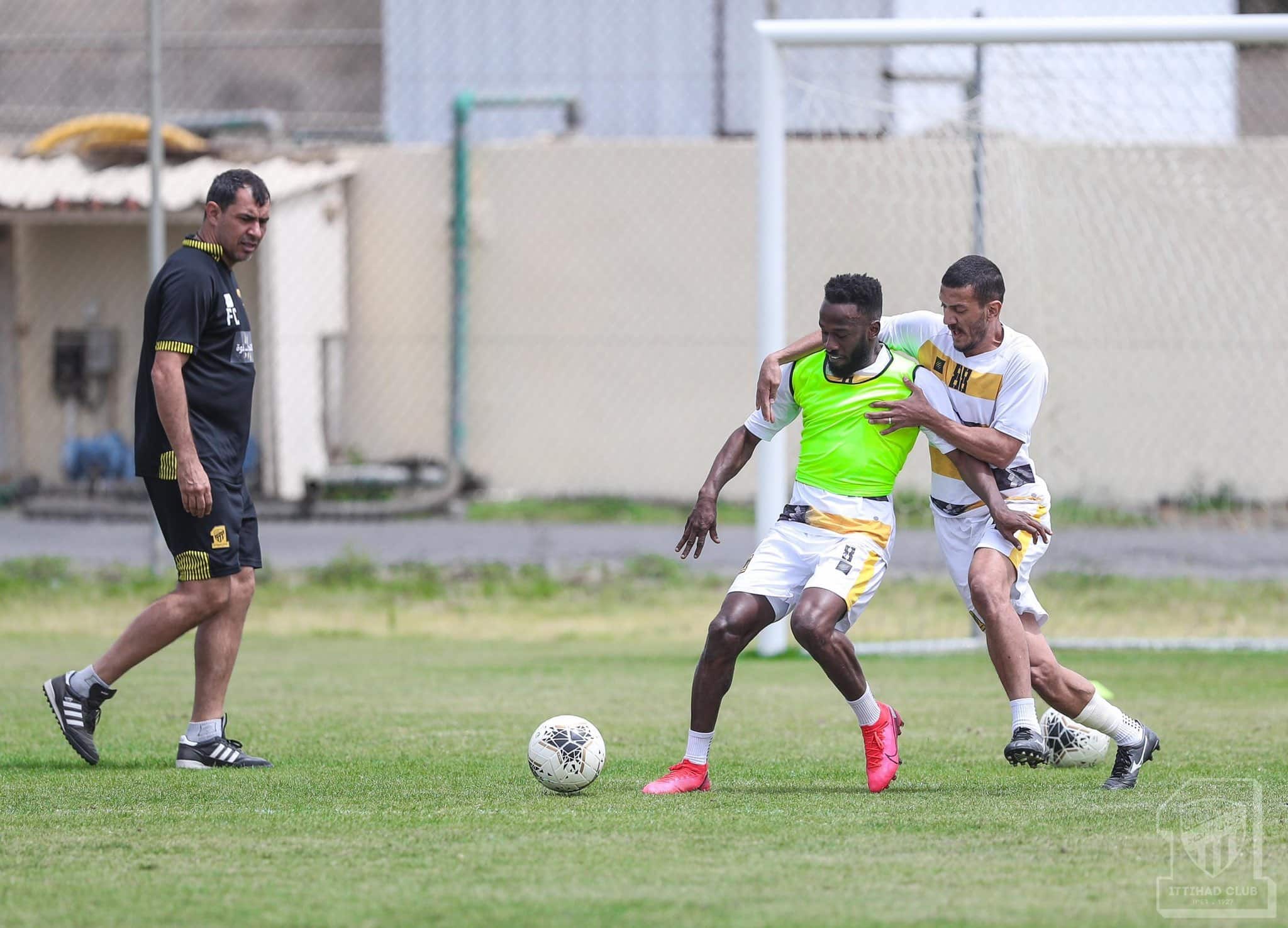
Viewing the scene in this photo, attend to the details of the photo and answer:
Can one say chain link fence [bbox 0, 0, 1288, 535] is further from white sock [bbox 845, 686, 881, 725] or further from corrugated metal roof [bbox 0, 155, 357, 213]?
white sock [bbox 845, 686, 881, 725]

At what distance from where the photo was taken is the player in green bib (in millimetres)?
5594

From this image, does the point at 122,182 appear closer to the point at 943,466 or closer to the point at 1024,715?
the point at 943,466

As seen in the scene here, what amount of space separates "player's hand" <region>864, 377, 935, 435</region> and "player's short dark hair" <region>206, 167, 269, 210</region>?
2544 millimetres

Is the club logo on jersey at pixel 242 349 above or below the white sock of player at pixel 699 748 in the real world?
above

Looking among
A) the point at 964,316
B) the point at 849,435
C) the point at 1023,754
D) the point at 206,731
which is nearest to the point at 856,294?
the point at 964,316

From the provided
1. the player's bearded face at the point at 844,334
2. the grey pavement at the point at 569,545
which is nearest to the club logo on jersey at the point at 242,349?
the player's bearded face at the point at 844,334

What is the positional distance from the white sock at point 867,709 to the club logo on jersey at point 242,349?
2740 millimetres

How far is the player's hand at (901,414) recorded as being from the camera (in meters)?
5.70

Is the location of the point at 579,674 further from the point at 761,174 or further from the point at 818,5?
the point at 818,5

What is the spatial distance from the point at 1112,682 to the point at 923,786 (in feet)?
12.5

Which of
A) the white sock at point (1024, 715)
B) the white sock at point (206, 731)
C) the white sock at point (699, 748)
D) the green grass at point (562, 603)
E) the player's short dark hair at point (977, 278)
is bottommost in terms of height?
the green grass at point (562, 603)

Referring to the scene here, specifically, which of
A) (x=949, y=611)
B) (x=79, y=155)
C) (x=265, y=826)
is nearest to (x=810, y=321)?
(x=949, y=611)

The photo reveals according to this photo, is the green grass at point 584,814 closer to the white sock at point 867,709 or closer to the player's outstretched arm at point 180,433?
the white sock at point 867,709

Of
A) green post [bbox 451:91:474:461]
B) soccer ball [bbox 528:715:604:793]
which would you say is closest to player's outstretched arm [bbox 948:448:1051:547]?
soccer ball [bbox 528:715:604:793]
